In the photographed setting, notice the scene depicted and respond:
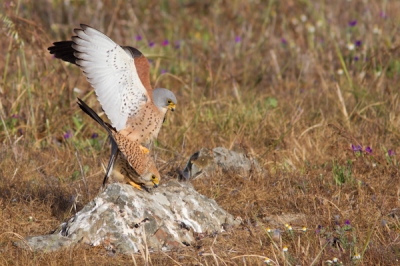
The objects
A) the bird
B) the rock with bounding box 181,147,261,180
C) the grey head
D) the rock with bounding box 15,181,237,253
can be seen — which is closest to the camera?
the rock with bounding box 15,181,237,253

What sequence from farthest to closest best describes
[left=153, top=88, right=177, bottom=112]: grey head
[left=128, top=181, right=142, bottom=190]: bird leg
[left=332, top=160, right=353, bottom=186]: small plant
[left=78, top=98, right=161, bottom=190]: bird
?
[left=332, top=160, right=353, bottom=186]: small plant < [left=153, top=88, right=177, bottom=112]: grey head < [left=128, top=181, right=142, bottom=190]: bird leg < [left=78, top=98, right=161, bottom=190]: bird


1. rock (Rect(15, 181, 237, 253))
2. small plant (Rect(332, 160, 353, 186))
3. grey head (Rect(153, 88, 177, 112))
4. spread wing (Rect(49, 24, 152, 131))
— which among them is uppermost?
spread wing (Rect(49, 24, 152, 131))

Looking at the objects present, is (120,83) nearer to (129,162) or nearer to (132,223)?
(129,162)

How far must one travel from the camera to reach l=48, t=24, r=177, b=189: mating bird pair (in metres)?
3.81

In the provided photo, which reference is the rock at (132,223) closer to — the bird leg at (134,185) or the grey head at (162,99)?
the bird leg at (134,185)

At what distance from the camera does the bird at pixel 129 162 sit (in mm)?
3785

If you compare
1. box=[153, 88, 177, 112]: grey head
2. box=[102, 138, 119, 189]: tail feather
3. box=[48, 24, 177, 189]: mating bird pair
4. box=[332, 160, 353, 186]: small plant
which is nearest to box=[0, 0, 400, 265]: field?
box=[332, 160, 353, 186]: small plant

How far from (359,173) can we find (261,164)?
70 centimetres

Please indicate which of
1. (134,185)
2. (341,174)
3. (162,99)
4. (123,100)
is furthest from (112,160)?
(341,174)

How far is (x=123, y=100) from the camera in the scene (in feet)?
13.2

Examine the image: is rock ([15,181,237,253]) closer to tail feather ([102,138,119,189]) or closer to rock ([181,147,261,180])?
tail feather ([102,138,119,189])

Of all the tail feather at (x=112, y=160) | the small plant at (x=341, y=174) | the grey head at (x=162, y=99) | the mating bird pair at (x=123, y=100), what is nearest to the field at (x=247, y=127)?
the small plant at (x=341, y=174)

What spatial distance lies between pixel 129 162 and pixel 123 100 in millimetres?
444

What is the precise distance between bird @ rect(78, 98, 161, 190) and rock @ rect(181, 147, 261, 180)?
0.61 metres
